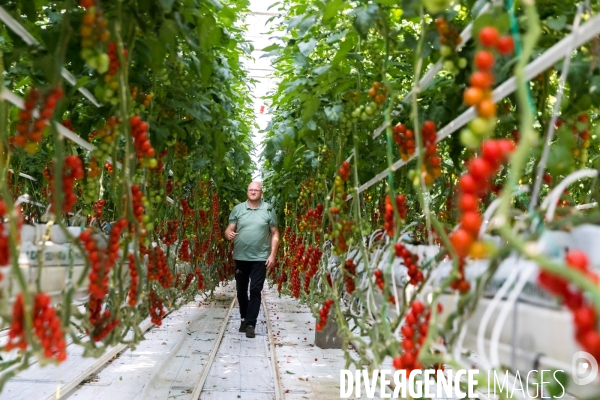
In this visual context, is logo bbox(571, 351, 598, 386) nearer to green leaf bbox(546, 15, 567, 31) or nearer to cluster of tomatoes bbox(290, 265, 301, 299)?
green leaf bbox(546, 15, 567, 31)

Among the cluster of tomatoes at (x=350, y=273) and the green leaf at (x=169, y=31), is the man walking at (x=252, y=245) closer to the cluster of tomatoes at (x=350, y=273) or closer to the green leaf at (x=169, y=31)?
the cluster of tomatoes at (x=350, y=273)

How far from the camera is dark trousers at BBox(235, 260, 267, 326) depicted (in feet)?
15.1

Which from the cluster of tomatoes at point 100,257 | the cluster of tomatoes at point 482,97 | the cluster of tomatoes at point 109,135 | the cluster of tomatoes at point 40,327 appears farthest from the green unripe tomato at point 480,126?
the cluster of tomatoes at point 109,135

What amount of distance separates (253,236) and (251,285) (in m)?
0.40

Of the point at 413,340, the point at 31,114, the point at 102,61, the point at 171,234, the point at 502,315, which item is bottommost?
the point at 413,340

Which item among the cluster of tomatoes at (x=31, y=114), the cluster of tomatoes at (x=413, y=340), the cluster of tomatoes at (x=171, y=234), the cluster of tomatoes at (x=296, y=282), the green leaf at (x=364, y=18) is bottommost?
the cluster of tomatoes at (x=296, y=282)

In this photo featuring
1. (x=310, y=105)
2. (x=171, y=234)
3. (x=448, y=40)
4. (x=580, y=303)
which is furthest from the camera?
(x=171, y=234)

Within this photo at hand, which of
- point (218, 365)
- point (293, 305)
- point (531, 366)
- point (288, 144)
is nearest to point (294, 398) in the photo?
point (218, 365)

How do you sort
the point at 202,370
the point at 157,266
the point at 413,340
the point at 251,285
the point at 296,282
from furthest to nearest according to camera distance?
the point at 296,282 < the point at 251,285 < the point at 202,370 < the point at 157,266 < the point at 413,340

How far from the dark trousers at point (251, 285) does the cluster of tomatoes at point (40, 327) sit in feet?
11.8

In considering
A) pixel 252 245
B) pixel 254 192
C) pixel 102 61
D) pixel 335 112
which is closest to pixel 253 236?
pixel 252 245

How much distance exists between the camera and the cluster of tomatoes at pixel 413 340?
3.60 ft

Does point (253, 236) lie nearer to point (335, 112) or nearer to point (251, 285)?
point (251, 285)

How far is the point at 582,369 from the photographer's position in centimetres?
78
